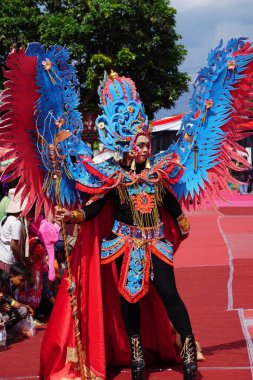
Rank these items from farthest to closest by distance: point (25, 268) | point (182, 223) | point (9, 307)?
point (25, 268)
point (9, 307)
point (182, 223)

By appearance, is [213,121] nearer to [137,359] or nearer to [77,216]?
[77,216]

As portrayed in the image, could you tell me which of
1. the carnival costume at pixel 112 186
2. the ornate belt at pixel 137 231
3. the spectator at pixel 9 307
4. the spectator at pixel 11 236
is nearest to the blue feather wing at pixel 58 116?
the carnival costume at pixel 112 186

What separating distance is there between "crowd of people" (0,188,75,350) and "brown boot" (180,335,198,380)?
208cm

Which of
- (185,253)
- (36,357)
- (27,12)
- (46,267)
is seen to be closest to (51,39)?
(27,12)

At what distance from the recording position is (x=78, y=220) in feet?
18.2

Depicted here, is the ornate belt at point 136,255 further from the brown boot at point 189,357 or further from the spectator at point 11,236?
the spectator at point 11,236

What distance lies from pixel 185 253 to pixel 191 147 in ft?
25.6

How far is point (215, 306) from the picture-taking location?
8.79m

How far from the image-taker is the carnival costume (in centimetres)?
565

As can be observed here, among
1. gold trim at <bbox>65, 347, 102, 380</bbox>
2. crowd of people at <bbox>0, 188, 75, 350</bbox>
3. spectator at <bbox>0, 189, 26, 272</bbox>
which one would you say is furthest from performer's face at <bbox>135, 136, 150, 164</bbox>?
spectator at <bbox>0, 189, 26, 272</bbox>

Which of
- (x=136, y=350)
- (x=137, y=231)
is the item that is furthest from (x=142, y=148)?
(x=136, y=350)

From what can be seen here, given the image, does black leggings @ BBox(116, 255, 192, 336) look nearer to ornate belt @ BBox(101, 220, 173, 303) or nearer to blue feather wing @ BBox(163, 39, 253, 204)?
ornate belt @ BBox(101, 220, 173, 303)

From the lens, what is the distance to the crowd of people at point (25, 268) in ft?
24.4

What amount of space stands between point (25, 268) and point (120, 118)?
2.75 m
